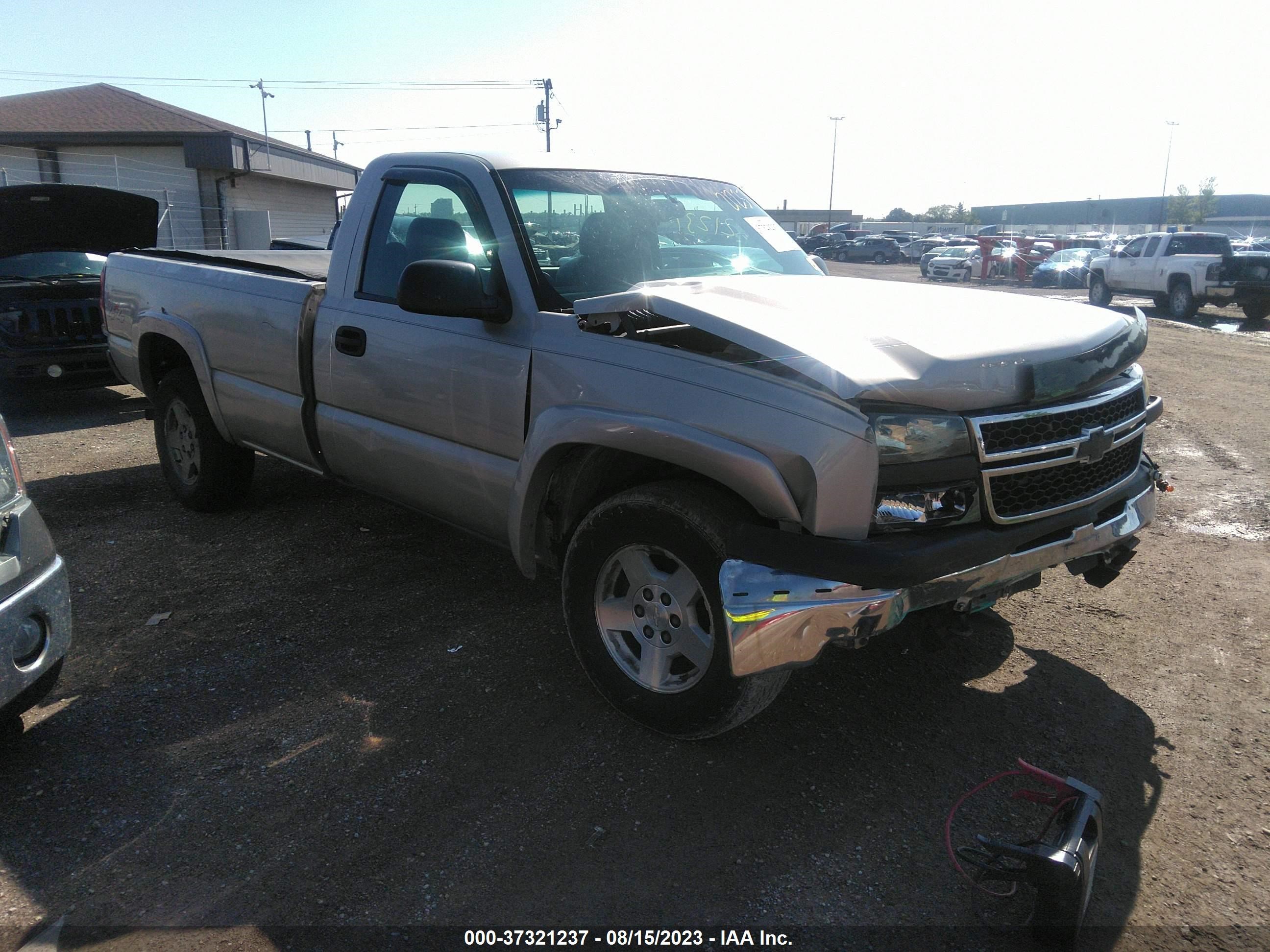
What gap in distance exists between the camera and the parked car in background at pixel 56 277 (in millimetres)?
8430

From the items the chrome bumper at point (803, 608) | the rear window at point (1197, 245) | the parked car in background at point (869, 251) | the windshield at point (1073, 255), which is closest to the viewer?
the chrome bumper at point (803, 608)

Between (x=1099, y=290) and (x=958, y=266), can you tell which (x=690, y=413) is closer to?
(x=1099, y=290)

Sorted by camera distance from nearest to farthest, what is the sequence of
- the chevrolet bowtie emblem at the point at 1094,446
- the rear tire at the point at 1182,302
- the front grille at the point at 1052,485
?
the front grille at the point at 1052,485, the chevrolet bowtie emblem at the point at 1094,446, the rear tire at the point at 1182,302

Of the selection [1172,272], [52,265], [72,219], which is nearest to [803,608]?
[72,219]

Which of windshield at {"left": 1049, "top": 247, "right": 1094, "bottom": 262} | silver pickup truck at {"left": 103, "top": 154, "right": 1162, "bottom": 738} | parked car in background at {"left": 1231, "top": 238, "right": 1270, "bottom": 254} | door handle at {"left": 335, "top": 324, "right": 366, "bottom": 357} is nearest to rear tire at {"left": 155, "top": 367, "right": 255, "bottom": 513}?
silver pickup truck at {"left": 103, "top": 154, "right": 1162, "bottom": 738}

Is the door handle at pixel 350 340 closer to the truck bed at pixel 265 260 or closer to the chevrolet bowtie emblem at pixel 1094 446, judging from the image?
the truck bed at pixel 265 260

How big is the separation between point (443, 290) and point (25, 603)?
5.36 ft

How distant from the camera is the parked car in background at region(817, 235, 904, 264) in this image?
169ft

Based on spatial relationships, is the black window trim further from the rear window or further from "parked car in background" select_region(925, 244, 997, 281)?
"parked car in background" select_region(925, 244, 997, 281)

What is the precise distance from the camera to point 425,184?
4090 mm

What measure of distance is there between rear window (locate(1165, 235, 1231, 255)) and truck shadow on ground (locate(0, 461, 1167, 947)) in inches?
802

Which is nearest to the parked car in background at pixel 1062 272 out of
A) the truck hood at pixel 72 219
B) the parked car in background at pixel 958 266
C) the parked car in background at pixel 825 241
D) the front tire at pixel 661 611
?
the parked car in background at pixel 958 266

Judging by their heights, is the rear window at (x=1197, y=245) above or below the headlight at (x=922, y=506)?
above

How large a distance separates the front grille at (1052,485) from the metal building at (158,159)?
21702 mm
